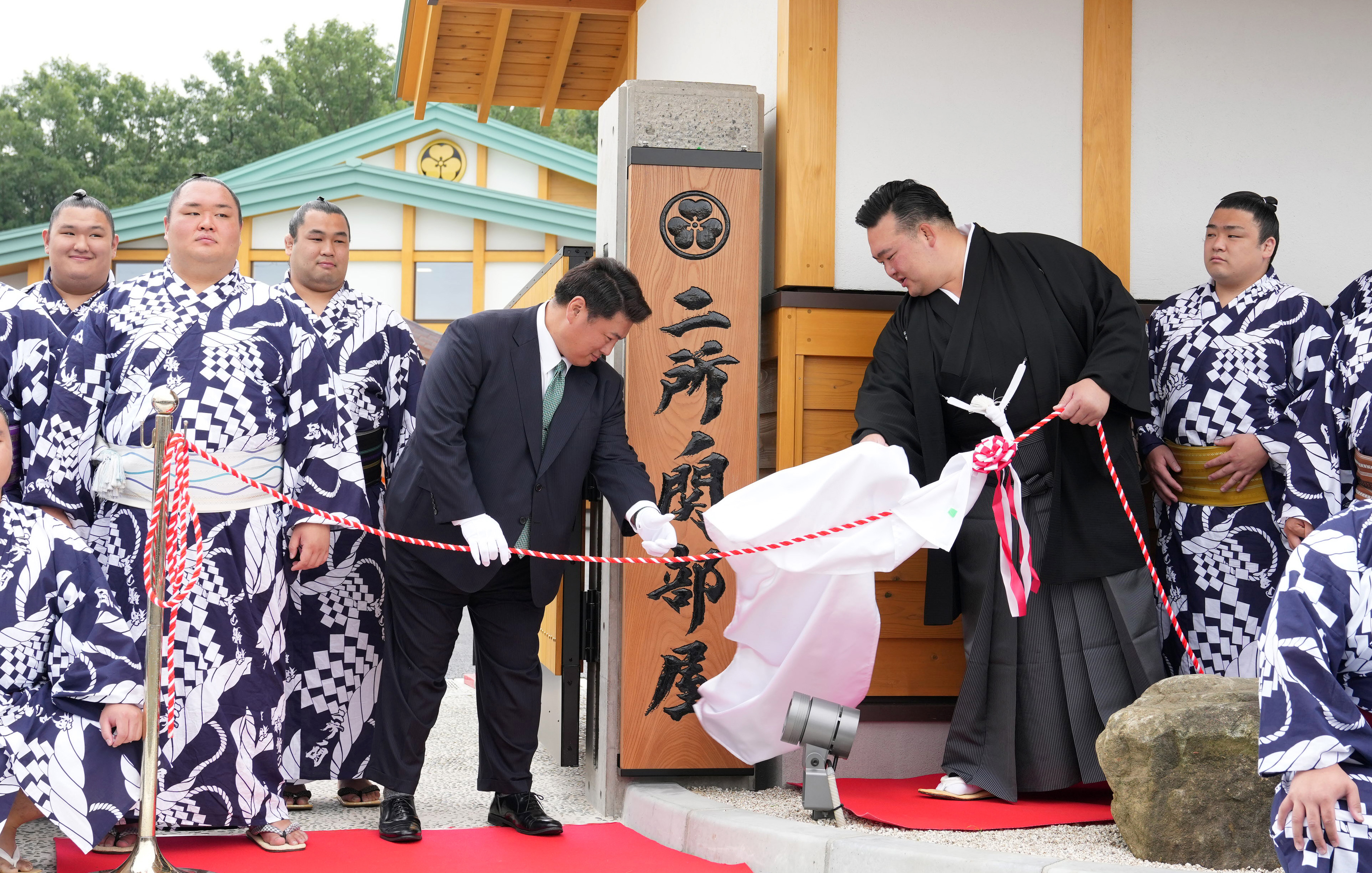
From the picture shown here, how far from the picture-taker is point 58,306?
13.7 ft

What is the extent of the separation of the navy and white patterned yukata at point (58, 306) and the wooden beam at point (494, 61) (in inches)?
154

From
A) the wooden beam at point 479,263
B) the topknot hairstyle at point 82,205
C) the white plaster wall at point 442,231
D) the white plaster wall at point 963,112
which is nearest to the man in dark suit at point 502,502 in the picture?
the white plaster wall at point 963,112

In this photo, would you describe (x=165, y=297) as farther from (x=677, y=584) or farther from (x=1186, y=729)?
(x=1186, y=729)

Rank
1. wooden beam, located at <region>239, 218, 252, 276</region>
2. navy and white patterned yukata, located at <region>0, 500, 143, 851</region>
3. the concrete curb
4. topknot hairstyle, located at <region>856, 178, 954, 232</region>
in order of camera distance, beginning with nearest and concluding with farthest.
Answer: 1. the concrete curb
2. navy and white patterned yukata, located at <region>0, 500, 143, 851</region>
3. topknot hairstyle, located at <region>856, 178, 954, 232</region>
4. wooden beam, located at <region>239, 218, 252, 276</region>

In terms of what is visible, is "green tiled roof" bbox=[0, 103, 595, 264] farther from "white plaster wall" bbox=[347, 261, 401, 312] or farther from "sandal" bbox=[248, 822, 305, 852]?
"sandal" bbox=[248, 822, 305, 852]

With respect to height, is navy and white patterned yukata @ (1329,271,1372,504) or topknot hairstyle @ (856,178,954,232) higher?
topknot hairstyle @ (856,178,954,232)

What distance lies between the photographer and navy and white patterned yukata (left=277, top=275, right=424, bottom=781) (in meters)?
4.27

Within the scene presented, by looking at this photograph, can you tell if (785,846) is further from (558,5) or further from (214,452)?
(558,5)

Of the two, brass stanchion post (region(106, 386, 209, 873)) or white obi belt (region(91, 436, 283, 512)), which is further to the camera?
white obi belt (region(91, 436, 283, 512))

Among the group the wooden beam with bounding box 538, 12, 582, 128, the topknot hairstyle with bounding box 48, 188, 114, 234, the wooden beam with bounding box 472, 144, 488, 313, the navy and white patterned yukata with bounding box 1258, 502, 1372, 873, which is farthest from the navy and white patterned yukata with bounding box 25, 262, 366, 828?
the wooden beam with bounding box 472, 144, 488, 313

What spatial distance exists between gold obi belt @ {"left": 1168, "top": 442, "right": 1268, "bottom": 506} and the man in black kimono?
33cm

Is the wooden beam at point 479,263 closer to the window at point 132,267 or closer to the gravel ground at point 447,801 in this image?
the window at point 132,267

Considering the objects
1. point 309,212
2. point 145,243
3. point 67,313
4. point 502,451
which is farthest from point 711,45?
point 145,243

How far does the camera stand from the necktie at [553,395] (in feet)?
12.9
